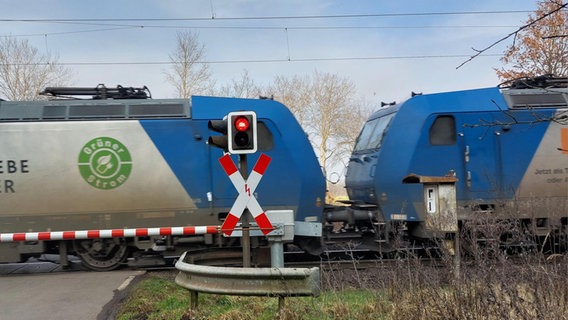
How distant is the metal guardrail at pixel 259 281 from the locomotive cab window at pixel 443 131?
608cm

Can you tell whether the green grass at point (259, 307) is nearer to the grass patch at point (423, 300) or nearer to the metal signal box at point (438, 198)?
the grass patch at point (423, 300)

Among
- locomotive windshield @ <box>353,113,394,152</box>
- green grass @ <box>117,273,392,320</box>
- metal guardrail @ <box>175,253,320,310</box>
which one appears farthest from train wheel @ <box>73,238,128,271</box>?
locomotive windshield @ <box>353,113,394,152</box>

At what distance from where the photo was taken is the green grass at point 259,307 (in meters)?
5.02

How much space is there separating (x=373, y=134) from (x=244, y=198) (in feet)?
19.6

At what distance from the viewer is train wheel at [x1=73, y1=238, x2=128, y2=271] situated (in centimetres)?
978

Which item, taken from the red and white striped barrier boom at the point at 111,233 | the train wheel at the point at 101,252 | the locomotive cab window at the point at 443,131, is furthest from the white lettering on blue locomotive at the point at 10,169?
the locomotive cab window at the point at 443,131

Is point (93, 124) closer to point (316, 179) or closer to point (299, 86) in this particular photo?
point (316, 179)

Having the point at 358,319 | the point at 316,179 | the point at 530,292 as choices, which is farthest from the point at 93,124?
the point at 530,292

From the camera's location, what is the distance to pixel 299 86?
133 ft

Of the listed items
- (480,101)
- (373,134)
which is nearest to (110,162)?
(373,134)

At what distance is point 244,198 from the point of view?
593 centimetres

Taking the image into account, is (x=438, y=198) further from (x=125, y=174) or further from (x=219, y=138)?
(x=125, y=174)

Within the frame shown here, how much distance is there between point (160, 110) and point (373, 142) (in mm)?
4707

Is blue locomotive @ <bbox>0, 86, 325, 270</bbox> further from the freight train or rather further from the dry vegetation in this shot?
the dry vegetation
